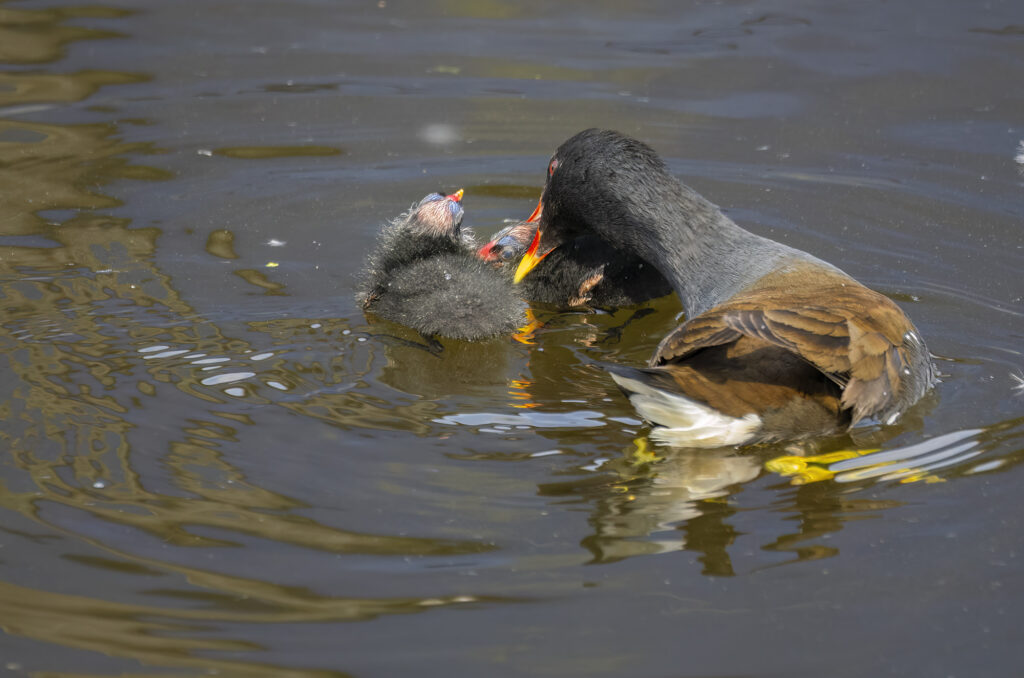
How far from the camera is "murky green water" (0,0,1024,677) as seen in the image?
11.3 ft

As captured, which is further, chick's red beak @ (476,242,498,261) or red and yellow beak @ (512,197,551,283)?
chick's red beak @ (476,242,498,261)

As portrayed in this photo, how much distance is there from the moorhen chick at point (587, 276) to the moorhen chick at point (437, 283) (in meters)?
0.35

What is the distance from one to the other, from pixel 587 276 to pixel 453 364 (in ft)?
3.60

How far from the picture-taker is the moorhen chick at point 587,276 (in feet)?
20.1

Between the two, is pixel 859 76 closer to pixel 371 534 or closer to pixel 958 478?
pixel 958 478

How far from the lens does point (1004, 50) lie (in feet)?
29.2

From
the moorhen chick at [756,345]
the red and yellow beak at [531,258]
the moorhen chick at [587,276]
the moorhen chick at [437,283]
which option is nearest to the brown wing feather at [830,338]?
the moorhen chick at [756,345]

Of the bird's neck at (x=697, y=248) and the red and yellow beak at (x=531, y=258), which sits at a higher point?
the bird's neck at (x=697, y=248)

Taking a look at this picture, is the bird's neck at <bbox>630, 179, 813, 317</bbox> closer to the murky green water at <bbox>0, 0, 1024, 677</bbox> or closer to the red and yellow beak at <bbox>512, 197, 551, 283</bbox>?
the murky green water at <bbox>0, 0, 1024, 677</bbox>

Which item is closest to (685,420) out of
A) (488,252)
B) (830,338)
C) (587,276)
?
(830,338)

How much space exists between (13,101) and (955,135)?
6768 millimetres

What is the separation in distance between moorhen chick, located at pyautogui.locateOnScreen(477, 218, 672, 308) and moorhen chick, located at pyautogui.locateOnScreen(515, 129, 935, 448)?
506mm

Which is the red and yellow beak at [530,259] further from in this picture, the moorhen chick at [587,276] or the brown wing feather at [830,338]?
the brown wing feather at [830,338]

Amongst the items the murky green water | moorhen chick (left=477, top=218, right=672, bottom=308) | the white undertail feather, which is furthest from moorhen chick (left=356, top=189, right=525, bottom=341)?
the white undertail feather
